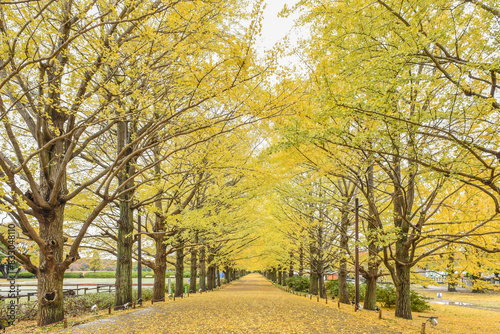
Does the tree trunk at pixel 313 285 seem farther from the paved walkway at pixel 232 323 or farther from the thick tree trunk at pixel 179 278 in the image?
the paved walkway at pixel 232 323

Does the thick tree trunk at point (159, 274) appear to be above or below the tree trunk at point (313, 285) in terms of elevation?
above

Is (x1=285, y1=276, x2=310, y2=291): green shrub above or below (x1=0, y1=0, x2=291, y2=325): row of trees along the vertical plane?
below

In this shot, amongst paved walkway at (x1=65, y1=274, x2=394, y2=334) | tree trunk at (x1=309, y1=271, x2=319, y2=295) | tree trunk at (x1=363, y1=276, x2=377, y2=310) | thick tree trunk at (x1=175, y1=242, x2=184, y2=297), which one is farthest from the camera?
tree trunk at (x1=309, y1=271, x2=319, y2=295)

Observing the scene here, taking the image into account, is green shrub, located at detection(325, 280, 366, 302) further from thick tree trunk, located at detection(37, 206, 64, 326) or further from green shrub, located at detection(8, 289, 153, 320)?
thick tree trunk, located at detection(37, 206, 64, 326)

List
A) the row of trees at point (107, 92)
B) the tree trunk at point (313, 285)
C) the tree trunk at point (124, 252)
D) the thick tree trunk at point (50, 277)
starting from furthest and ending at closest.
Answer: the tree trunk at point (313, 285)
the tree trunk at point (124, 252)
the thick tree trunk at point (50, 277)
the row of trees at point (107, 92)

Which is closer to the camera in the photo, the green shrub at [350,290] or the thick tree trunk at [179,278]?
the thick tree trunk at [179,278]

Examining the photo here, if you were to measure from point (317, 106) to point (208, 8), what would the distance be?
3.88 metres

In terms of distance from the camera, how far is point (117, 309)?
10.0m

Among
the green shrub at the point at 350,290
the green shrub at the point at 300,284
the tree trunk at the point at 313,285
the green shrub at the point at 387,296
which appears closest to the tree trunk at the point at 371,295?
the green shrub at the point at 387,296

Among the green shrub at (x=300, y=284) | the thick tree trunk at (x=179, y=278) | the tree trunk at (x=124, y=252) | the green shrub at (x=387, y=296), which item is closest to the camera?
the tree trunk at (x=124, y=252)

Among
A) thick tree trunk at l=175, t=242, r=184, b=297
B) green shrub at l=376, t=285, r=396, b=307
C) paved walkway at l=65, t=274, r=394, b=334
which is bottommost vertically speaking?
green shrub at l=376, t=285, r=396, b=307

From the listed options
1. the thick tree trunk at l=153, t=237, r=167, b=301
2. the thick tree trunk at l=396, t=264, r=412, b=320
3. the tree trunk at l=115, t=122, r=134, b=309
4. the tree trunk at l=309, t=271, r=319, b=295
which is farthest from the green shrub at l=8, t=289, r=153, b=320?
the tree trunk at l=309, t=271, r=319, b=295

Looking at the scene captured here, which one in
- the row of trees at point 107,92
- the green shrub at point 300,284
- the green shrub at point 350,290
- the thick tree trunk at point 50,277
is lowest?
the green shrub at point 300,284

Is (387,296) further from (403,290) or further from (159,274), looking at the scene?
(159,274)
